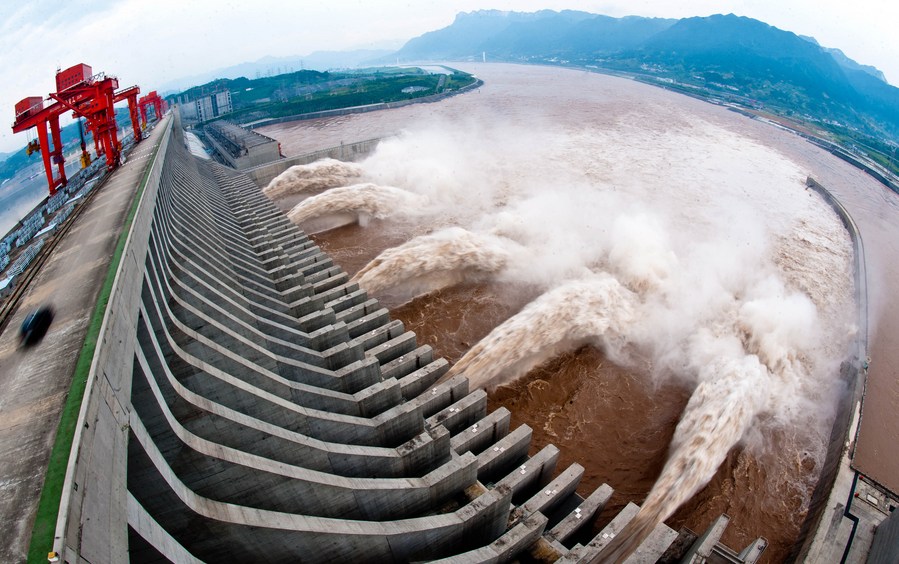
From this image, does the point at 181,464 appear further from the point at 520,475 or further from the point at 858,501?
the point at 858,501

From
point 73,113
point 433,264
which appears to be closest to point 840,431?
point 433,264

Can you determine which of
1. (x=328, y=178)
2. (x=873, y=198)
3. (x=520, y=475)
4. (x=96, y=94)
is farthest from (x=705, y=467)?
(x=873, y=198)

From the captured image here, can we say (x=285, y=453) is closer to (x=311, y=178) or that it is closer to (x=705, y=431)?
(x=705, y=431)

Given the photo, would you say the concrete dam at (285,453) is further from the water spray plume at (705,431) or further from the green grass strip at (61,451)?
the water spray plume at (705,431)

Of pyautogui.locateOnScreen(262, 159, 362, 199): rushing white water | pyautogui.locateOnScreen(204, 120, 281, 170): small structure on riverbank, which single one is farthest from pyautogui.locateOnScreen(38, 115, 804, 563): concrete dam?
pyautogui.locateOnScreen(204, 120, 281, 170): small structure on riverbank

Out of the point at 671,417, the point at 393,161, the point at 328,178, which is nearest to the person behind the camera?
the point at 671,417
